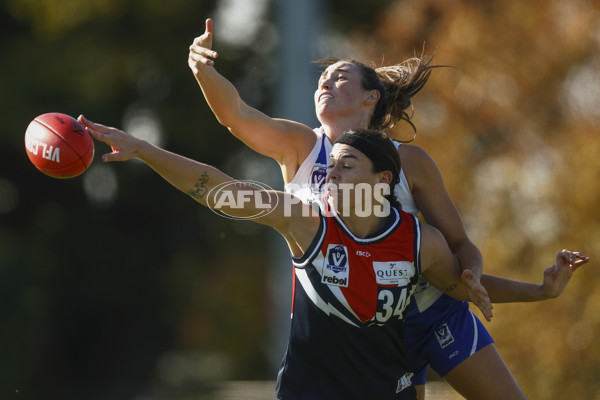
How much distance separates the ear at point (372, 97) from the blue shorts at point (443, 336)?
977mm

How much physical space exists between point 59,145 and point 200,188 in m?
0.77

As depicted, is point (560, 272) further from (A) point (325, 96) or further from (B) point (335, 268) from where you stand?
(A) point (325, 96)

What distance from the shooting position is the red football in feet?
12.1

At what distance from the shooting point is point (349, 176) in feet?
11.8

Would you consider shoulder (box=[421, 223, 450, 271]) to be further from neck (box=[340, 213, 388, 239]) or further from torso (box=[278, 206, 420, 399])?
neck (box=[340, 213, 388, 239])

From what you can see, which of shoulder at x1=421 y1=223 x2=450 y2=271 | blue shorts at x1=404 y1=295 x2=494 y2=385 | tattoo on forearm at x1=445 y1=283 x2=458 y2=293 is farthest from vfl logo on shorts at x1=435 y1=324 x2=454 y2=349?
shoulder at x1=421 y1=223 x2=450 y2=271

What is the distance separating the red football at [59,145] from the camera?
368cm

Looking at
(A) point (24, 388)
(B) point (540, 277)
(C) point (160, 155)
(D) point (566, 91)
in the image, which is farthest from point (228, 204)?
(A) point (24, 388)

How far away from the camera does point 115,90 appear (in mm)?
12664

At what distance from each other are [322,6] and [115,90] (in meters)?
3.14

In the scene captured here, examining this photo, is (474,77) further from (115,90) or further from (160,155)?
(115,90)

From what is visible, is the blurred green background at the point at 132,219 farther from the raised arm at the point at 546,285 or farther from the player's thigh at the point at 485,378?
the player's thigh at the point at 485,378

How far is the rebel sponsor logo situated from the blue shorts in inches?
23.4

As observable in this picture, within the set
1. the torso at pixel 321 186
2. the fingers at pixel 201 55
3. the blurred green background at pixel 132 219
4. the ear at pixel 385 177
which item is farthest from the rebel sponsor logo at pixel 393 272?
the blurred green background at pixel 132 219
